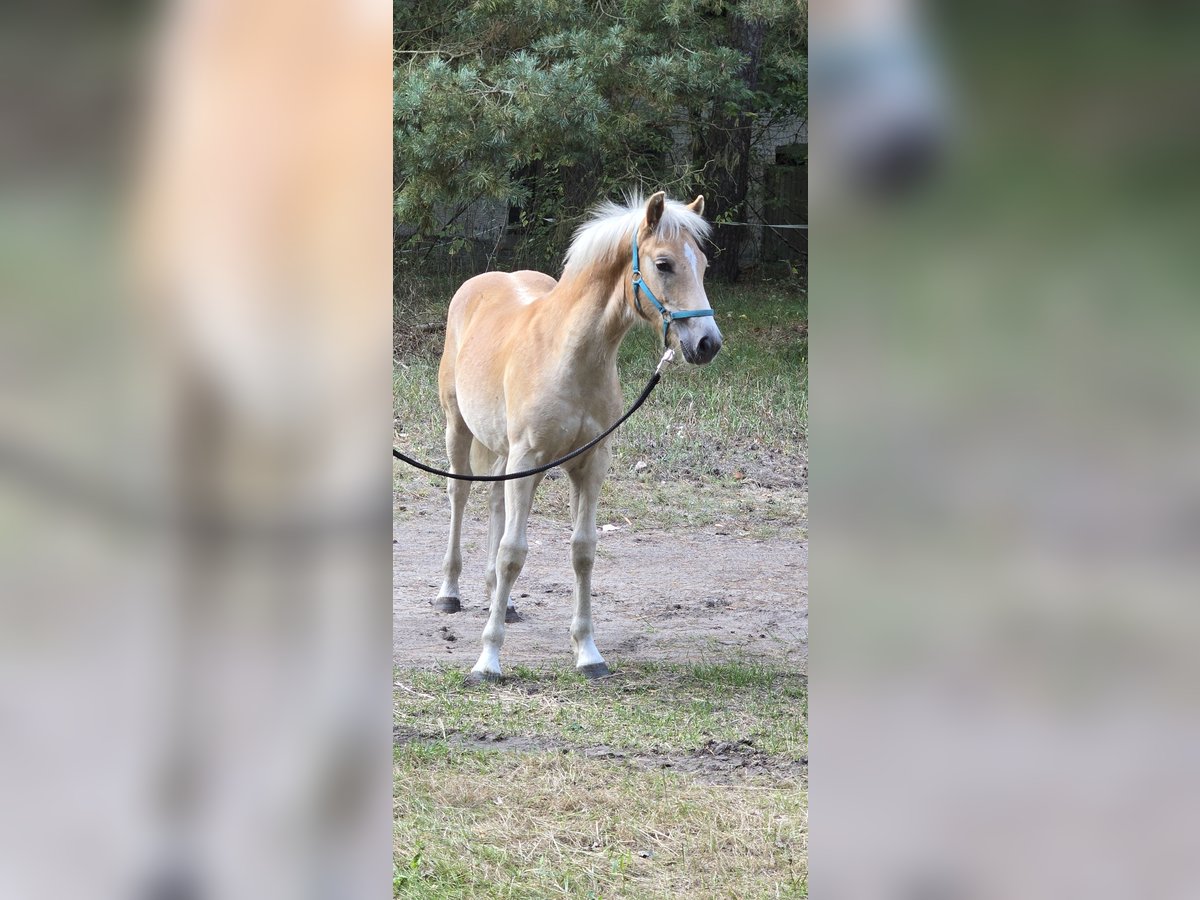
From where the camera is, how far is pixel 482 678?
5.07 m

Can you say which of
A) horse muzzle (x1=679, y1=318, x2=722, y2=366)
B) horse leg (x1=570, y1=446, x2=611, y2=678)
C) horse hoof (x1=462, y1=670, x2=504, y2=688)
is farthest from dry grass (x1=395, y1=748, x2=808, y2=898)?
horse muzzle (x1=679, y1=318, x2=722, y2=366)

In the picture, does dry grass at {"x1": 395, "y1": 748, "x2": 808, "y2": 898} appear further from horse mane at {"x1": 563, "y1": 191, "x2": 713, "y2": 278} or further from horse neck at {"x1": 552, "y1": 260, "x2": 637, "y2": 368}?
horse mane at {"x1": 563, "y1": 191, "x2": 713, "y2": 278}

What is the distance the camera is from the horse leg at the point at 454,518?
6.14 m

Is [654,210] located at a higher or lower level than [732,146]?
lower

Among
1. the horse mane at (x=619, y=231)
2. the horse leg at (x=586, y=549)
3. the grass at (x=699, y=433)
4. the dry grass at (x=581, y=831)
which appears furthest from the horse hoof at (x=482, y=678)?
the grass at (x=699, y=433)

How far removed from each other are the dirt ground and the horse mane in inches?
70.9

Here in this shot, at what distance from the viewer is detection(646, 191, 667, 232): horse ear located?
476cm
